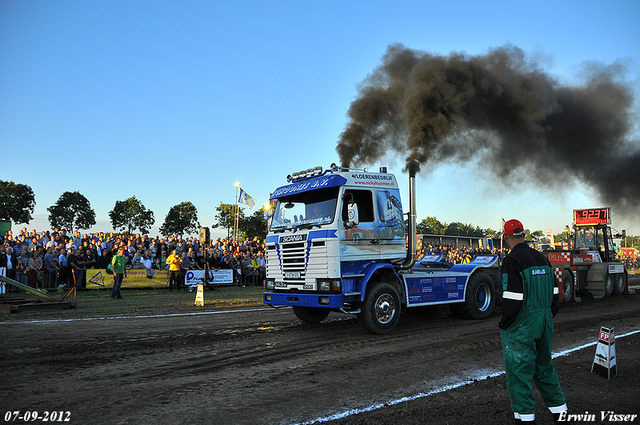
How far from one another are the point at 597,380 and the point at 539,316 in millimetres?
2466

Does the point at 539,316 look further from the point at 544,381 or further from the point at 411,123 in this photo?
the point at 411,123

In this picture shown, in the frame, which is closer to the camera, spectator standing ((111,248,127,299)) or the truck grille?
the truck grille

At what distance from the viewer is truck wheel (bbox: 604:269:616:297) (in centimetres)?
1705

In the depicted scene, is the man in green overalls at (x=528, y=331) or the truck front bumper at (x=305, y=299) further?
the truck front bumper at (x=305, y=299)

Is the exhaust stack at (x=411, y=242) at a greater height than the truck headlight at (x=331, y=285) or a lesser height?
greater

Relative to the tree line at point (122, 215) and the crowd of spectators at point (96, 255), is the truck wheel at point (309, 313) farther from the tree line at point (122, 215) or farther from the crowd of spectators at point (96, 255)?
the tree line at point (122, 215)

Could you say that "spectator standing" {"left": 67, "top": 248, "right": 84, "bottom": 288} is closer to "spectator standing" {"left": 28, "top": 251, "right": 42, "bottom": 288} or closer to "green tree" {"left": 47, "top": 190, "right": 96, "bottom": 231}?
"spectator standing" {"left": 28, "top": 251, "right": 42, "bottom": 288}

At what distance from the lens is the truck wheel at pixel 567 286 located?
1534 centimetres

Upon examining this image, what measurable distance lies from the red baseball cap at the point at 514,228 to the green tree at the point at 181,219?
6717 cm

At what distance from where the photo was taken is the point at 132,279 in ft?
64.0

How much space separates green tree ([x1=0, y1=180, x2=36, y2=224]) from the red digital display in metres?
68.6

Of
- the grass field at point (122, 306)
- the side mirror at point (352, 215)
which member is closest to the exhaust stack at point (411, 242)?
the side mirror at point (352, 215)

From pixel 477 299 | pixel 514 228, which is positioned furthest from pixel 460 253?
pixel 514 228

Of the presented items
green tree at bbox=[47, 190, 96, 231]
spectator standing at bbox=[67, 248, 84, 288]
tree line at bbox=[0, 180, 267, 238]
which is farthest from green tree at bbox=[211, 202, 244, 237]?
spectator standing at bbox=[67, 248, 84, 288]
